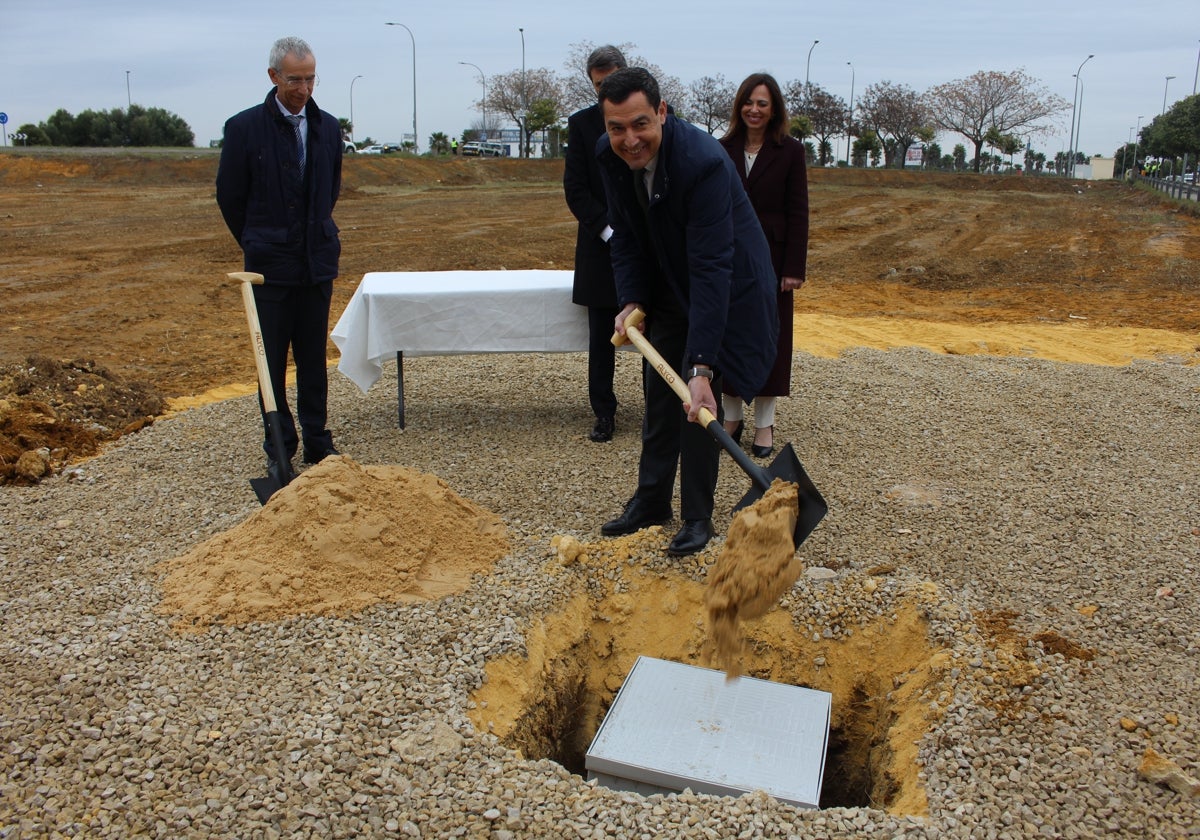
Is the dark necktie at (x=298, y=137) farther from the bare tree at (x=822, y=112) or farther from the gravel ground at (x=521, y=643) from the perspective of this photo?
the bare tree at (x=822, y=112)

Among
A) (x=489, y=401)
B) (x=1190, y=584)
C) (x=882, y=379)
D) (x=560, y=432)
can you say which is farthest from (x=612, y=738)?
(x=882, y=379)

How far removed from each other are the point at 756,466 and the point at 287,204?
2706 mm

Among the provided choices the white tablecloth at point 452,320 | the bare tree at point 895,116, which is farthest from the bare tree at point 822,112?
the white tablecloth at point 452,320

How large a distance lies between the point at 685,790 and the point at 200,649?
1.72 metres

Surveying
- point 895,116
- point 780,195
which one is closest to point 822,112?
point 895,116

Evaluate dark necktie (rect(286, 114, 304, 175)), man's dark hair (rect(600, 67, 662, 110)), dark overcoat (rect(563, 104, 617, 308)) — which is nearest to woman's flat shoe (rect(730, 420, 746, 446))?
dark overcoat (rect(563, 104, 617, 308))

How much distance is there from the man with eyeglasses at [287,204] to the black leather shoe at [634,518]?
1.70m

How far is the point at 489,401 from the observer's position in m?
6.26

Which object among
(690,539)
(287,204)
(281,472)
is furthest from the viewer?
(287,204)

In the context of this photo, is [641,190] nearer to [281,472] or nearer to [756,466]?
[756,466]

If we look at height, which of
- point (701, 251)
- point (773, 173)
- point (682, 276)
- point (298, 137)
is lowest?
point (682, 276)

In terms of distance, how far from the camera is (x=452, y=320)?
5.41 metres

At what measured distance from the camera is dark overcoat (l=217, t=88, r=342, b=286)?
4.47 m

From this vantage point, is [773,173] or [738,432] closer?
[773,173]
